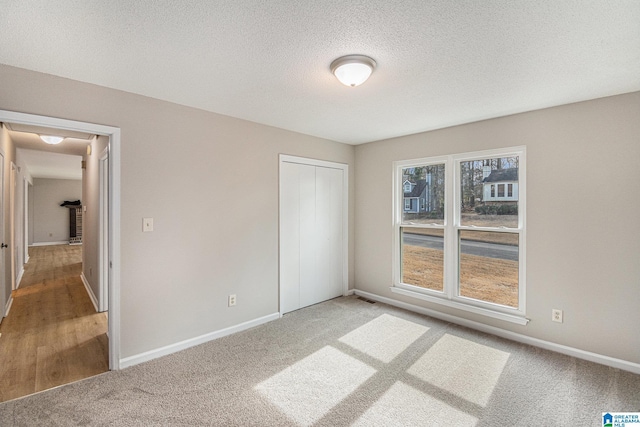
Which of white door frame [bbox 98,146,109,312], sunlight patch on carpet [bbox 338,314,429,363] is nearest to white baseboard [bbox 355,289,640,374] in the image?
sunlight patch on carpet [bbox 338,314,429,363]

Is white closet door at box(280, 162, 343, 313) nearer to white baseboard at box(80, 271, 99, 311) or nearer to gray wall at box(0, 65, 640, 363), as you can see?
gray wall at box(0, 65, 640, 363)

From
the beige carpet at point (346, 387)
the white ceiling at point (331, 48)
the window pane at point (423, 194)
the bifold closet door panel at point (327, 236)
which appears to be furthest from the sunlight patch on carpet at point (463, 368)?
the white ceiling at point (331, 48)

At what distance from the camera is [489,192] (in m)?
3.41

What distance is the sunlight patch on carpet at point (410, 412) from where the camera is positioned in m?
1.97

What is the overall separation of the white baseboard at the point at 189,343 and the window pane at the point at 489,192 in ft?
8.93

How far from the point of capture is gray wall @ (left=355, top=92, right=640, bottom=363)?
2.54 meters

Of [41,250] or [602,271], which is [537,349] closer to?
[602,271]

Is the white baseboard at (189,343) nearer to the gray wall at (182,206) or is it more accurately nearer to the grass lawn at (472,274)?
the gray wall at (182,206)

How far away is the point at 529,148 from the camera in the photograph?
304 cm

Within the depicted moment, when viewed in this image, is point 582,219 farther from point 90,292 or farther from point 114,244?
point 90,292

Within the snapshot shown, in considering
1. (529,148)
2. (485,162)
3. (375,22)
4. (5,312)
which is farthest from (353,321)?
(5,312)

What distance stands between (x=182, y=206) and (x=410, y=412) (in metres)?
2.60
